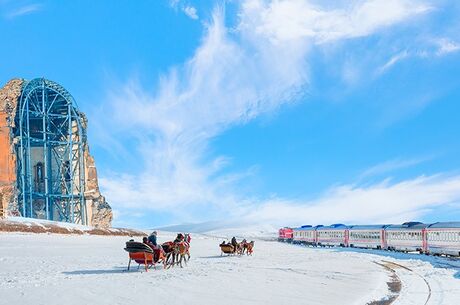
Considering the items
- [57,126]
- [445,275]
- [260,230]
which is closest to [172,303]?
[445,275]

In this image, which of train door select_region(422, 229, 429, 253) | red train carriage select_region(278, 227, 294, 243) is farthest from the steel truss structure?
train door select_region(422, 229, 429, 253)

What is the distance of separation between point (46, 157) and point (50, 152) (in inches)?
123

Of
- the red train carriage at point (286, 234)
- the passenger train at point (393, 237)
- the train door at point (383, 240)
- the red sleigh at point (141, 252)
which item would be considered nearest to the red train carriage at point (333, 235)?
the passenger train at point (393, 237)

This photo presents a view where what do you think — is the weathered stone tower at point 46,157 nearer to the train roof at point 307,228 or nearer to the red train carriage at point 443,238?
the train roof at point 307,228

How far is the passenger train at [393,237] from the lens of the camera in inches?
1469

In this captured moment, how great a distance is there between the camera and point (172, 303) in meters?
10.9

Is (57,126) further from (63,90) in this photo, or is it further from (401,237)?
(401,237)

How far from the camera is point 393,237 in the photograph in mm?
46562

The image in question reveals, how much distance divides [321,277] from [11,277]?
34.6 feet

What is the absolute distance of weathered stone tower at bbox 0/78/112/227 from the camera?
60.3 meters

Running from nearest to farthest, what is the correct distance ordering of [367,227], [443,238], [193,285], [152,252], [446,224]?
[193,285]
[152,252]
[443,238]
[446,224]
[367,227]

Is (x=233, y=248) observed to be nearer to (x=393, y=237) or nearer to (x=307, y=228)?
(x=393, y=237)

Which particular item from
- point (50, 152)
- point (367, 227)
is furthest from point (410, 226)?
point (50, 152)

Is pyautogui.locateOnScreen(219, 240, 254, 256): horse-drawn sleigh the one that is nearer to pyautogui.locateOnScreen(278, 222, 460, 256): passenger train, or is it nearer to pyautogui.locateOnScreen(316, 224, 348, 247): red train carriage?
pyautogui.locateOnScreen(278, 222, 460, 256): passenger train
